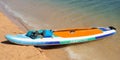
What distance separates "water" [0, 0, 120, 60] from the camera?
15590 millimetres

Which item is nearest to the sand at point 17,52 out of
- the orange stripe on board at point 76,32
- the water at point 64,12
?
the orange stripe on board at point 76,32

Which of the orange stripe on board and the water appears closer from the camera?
the orange stripe on board

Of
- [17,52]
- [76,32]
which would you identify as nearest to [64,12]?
[76,32]

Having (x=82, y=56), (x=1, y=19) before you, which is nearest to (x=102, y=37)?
(x=82, y=56)

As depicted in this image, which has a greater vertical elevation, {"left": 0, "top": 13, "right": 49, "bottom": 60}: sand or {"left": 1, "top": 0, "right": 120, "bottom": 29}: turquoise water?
{"left": 1, "top": 0, "right": 120, "bottom": 29}: turquoise water

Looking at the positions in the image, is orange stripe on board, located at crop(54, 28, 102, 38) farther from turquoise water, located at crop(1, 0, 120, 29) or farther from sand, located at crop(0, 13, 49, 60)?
turquoise water, located at crop(1, 0, 120, 29)

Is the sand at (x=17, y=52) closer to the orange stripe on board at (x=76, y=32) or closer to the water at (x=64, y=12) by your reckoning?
the orange stripe on board at (x=76, y=32)

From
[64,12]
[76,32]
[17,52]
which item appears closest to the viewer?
[17,52]

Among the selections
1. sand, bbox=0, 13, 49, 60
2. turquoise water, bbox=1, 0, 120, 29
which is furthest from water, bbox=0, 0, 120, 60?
sand, bbox=0, 13, 49, 60

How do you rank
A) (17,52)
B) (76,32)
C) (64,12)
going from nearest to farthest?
1. (17,52)
2. (76,32)
3. (64,12)

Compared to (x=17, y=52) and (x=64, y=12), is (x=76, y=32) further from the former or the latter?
(x=64, y=12)

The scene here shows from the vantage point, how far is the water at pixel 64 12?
51.1 ft

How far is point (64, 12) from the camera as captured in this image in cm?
1717

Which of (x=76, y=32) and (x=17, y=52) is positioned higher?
(x=76, y=32)
